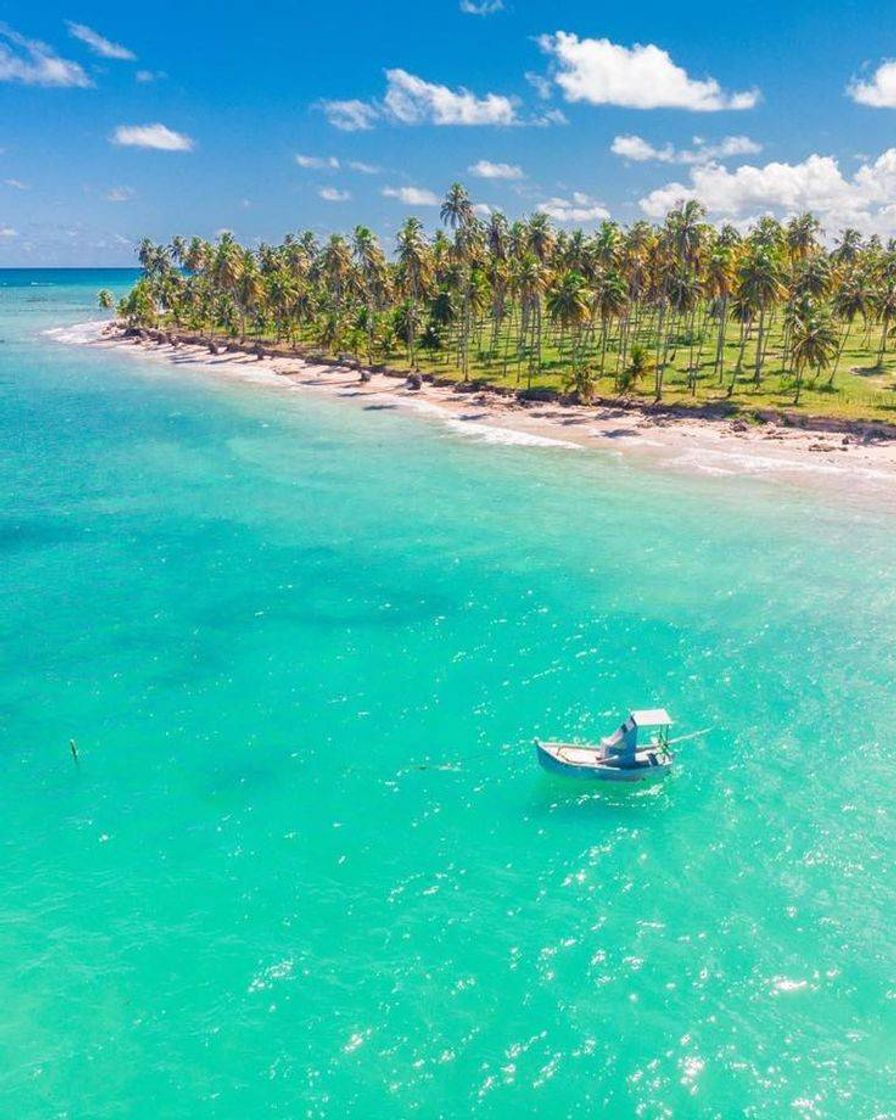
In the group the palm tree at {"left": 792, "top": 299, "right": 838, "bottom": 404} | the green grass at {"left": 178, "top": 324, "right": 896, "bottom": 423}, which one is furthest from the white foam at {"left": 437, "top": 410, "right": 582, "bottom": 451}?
the palm tree at {"left": 792, "top": 299, "right": 838, "bottom": 404}

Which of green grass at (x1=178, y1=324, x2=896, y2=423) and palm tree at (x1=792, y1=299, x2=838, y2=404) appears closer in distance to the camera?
palm tree at (x1=792, y1=299, x2=838, y2=404)

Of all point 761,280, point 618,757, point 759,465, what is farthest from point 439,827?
point 761,280

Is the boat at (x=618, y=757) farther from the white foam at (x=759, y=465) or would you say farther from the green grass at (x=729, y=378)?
the green grass at (x=729, y=378)

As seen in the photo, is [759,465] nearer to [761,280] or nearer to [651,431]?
[651,431]

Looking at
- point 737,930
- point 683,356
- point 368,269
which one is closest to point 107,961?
point 737,930

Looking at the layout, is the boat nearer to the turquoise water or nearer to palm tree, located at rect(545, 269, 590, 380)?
the turquoise water

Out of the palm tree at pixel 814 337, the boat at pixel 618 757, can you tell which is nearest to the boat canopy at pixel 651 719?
Result: the boat at pixel 618 757
